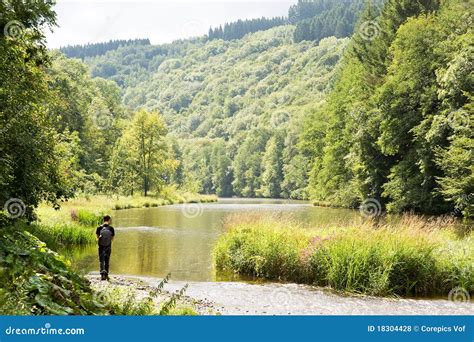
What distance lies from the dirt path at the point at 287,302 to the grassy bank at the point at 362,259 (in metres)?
0.75

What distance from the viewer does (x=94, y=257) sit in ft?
66.2

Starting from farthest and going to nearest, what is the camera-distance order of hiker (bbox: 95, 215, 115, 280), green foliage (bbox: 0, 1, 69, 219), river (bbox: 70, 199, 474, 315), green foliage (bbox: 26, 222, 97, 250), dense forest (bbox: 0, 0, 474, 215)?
green foliage (bbox: 26, 222, 97, 250) → hiker (bbox: 95, 215, 115, 280) → dense forest (bbox: 0, 0, 474, 215) → river (bbox: 70, 199, 474, 315) → green foliage (bbox: 0, 1, 69, 219)

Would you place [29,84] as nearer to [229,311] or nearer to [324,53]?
[229,311]

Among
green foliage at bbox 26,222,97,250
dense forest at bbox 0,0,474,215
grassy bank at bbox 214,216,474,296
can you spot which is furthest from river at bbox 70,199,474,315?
dense forest at bbox 0,0,474,215

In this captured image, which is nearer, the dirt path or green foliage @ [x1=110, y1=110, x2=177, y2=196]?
the dirt path

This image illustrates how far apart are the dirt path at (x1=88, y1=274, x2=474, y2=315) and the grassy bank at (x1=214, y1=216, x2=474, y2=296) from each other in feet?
2.45

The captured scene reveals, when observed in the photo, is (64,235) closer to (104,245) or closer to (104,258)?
(104,258)

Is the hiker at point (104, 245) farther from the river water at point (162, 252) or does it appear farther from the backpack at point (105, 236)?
the river water at point (162, 252)

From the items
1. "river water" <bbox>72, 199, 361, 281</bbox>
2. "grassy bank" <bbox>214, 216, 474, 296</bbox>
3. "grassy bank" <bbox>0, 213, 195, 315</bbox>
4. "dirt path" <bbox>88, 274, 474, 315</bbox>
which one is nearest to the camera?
"grassy bank" <bbox>0, 213, 195, 315</bbox>

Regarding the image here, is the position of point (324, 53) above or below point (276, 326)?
above

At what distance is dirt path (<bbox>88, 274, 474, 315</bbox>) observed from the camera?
12.2 meters

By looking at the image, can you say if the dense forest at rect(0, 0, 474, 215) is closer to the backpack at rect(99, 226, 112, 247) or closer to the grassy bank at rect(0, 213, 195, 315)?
the backpack at rect(99, 226, 112, 247)

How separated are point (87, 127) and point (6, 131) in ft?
174

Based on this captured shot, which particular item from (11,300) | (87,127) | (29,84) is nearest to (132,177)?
(87,127)
